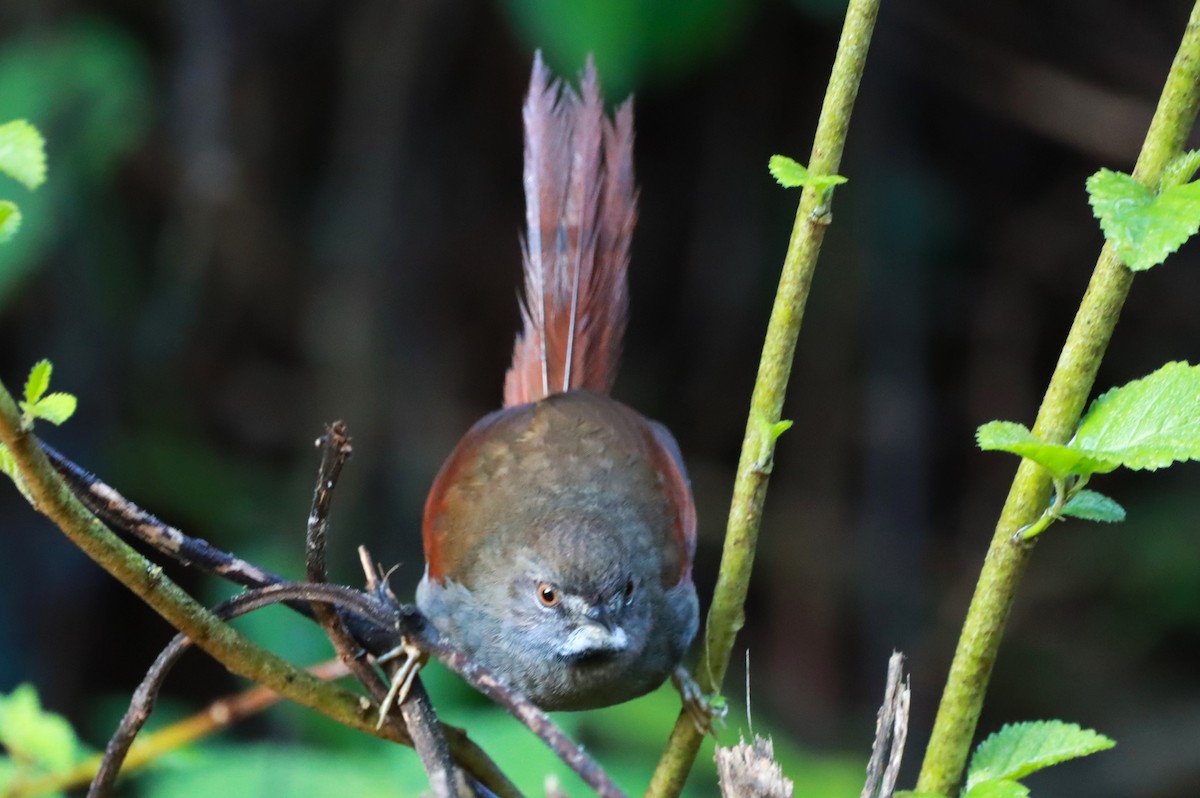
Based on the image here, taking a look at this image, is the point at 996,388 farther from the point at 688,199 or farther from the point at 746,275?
the point at 688,199

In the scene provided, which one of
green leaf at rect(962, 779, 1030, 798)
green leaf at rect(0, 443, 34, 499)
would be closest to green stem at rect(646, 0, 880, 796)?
green leaf at rect(962, 779, 1030, 798)

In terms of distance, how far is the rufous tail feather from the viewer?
8.57ft

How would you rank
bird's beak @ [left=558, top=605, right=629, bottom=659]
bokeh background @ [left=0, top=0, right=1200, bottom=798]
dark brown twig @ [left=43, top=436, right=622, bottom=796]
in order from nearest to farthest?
dark brown twig @ [left=43, top=436, right=622, bottom=796], bird's beak @ [left=558, top=605, right=629, bottom=659], bokeh background @ [left=0, top=0, right=1200, bottom=798]

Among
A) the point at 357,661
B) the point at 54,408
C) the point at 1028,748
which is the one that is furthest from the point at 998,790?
the point at 54,408

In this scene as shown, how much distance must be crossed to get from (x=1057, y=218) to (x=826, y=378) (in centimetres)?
108

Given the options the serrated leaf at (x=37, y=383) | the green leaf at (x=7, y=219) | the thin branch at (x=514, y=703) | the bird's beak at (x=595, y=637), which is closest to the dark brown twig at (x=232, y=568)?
the thin branch at (x=514, y=703)

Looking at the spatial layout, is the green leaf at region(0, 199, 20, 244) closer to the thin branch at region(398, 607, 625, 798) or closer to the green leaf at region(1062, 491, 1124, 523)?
the thin branch at region(398, 607, 625, 798)

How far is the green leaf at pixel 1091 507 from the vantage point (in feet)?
4.48

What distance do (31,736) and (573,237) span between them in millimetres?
1433

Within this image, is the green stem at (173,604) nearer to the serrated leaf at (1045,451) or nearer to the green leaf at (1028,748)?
the green leaf at (1028,748)

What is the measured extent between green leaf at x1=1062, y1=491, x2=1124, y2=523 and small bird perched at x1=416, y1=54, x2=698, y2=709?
4.16 ft

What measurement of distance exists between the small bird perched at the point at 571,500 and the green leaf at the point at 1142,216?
1282mm

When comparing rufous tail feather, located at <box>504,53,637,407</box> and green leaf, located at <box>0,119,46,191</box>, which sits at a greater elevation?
rufous tail feather, located at <box>504,53,637,407</box>

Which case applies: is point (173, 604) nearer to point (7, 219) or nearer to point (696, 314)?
point (7, 219)
